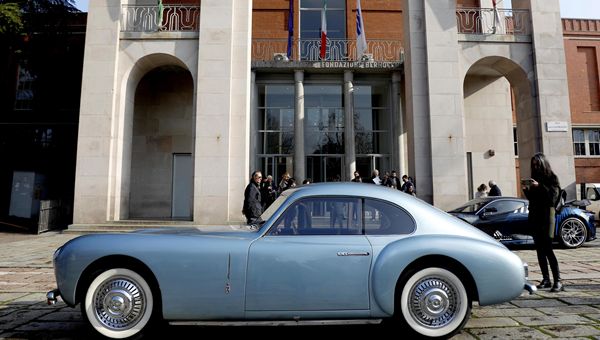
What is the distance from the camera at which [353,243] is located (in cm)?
325

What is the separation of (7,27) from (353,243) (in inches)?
635

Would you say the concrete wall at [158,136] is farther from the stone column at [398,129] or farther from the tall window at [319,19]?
the stone column at [398,129]

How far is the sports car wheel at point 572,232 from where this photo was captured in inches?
351

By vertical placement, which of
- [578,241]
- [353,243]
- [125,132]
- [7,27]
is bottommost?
[578,241]

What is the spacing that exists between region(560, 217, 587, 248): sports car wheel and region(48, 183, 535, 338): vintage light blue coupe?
706 centimetres

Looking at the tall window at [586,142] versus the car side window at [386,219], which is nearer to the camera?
the car side window at [386,219]

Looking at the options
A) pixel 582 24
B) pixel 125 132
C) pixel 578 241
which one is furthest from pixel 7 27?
pixel 582 24

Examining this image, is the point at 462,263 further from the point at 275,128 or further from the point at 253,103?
the point at 275,128

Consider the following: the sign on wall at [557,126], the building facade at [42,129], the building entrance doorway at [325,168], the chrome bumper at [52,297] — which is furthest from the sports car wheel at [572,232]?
the building facade at [42,129]

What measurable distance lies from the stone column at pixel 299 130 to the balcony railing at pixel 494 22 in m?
6.65

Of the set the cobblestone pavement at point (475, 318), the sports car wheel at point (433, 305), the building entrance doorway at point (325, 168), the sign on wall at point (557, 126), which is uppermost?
the sign on wall at point (557, 126)

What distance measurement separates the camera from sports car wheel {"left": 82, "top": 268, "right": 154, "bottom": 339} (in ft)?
10.4

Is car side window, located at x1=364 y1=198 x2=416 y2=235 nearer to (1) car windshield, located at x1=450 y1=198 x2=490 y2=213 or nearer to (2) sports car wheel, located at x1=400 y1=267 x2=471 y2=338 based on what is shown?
(2) sports car wheel, located at x1=400 y1=267 x2=471 y2=338

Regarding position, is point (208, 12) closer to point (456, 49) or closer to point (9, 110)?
point (456, 49)
